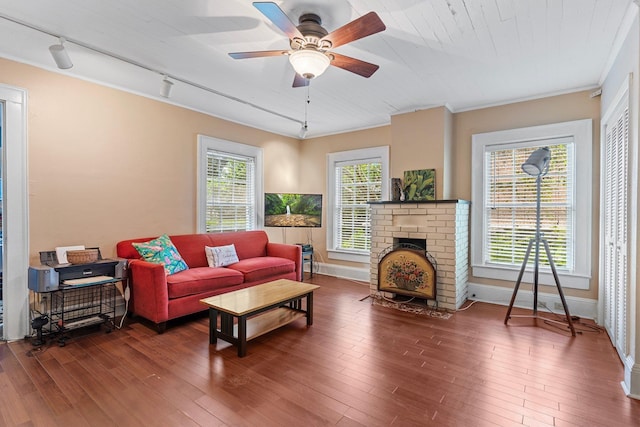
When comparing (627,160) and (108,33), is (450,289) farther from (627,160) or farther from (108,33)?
(108,33)

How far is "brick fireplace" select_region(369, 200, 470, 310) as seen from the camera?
12.6 ft

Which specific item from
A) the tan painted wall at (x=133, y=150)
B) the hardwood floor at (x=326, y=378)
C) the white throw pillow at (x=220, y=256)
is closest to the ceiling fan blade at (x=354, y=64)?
the tan painted wall at (x=133, y=150)

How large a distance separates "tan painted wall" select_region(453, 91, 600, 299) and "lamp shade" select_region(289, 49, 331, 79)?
2850 millimetres

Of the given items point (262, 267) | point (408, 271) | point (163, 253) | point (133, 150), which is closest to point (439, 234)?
point (408, 271)

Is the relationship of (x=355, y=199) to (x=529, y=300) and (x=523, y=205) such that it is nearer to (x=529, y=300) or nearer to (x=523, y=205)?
(x=523, y=205)

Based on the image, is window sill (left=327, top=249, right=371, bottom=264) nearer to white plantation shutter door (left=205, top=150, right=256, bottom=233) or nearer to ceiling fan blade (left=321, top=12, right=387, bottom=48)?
white plantation shutter door (left=205, top=150, right=256, bottom=233)

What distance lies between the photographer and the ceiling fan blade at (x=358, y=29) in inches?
70.8

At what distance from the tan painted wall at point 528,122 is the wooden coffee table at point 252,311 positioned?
2.56 metres

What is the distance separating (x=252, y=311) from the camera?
2.62m

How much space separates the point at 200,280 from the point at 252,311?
107 centimetres

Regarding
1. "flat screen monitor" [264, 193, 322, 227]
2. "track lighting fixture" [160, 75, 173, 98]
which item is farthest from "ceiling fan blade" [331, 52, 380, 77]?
"flat screen monitor" [264, 193, 322, 227]

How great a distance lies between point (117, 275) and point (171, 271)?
504 millimetres

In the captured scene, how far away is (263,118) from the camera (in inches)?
189

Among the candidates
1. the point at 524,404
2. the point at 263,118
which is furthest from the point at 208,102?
the point at 524,404
